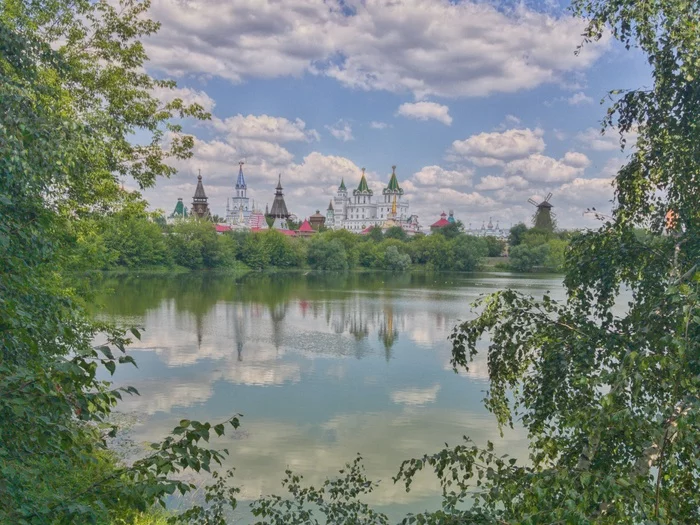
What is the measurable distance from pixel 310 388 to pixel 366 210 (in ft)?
434

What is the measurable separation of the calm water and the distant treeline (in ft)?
101

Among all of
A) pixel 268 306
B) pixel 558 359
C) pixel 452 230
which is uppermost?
Result: pixel 452 230

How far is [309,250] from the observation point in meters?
74.7

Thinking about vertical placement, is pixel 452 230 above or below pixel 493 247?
above

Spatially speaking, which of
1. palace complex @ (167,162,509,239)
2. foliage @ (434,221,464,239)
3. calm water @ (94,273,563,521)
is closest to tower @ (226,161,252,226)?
palace complex @ (167,162,509,239)

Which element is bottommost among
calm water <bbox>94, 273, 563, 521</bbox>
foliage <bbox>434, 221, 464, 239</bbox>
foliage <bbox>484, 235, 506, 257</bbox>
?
calm water <bbox>94, 273, 563, 521</bbox>

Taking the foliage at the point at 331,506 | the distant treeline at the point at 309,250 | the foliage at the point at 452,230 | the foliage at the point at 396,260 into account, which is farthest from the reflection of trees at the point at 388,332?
the foliage at the point at 452,230

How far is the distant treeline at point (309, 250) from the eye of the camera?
194ft

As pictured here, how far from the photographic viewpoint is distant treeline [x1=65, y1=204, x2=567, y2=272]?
59.3 m

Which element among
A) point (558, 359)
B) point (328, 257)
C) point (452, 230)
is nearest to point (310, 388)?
point (558, 359)

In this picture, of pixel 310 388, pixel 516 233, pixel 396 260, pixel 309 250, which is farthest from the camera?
pixel 516 233

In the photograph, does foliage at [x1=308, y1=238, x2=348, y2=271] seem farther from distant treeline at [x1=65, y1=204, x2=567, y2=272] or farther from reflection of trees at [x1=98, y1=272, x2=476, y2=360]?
reflection of trees at [x1=98, y1=272, x2=476, y2=360]

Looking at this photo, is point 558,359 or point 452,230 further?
point 452,230

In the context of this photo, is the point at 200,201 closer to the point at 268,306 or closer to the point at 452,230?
the point at 452,230
